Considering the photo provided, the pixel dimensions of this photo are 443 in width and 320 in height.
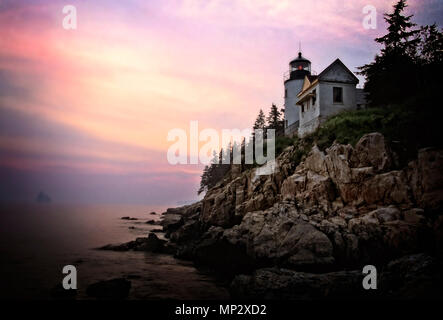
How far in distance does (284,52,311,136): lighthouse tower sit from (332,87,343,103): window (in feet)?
24.6

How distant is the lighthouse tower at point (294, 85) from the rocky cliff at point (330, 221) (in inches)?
483

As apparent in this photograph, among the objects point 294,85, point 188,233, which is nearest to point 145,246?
point 188,233

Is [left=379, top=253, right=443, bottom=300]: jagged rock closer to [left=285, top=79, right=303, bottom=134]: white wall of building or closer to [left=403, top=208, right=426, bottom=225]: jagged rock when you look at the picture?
[left=403, top=208, right=426, bottom=225]: jagged rock

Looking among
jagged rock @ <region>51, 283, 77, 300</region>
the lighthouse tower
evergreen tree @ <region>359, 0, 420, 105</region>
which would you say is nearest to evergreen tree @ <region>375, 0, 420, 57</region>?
evergreen tree @ <region>359, 0, 420, 105</region>

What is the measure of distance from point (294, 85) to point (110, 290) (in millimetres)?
32288

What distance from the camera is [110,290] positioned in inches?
523

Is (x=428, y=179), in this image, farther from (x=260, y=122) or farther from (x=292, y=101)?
(x=260, y=122)

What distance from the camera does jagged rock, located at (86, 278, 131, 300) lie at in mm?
13016

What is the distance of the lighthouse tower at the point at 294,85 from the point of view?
35188mm

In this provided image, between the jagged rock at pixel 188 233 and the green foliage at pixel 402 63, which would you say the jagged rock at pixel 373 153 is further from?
the jagged rock at pixel 188 233

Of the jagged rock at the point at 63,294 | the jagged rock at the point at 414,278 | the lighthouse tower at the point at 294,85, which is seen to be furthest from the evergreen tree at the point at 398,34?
the jagged rock at the point at 63,294
